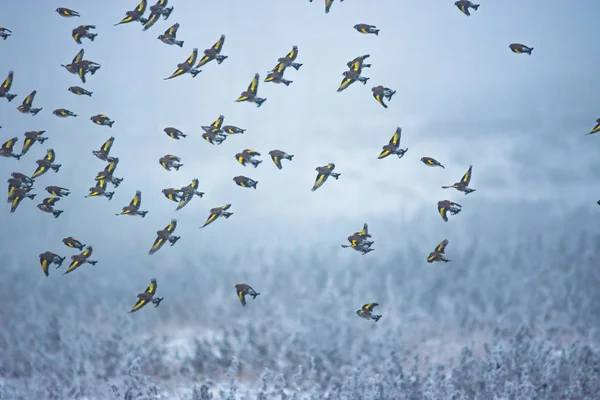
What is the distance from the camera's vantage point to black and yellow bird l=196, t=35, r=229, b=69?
11.6 m

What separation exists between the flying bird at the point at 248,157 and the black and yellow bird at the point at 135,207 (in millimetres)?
2378

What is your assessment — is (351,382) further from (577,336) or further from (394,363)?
(577,336)

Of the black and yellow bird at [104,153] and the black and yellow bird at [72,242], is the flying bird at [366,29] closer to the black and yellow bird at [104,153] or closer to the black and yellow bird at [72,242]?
the black and yellow bird at [104,153]

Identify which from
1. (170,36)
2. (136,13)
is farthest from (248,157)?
(136,13)

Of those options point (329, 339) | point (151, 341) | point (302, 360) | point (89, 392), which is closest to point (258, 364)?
point (302, 360)

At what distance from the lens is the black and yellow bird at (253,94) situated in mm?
11734

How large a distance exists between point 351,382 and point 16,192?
1060 cm

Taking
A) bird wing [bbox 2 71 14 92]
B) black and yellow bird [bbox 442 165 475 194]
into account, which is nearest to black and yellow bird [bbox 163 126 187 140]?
bird wing [bbox 2 71 14 92]

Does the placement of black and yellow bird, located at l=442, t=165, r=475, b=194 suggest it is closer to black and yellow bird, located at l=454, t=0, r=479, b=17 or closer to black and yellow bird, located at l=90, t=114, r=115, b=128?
black and yellow bird, located at l=454, t=0, r=479, b=17

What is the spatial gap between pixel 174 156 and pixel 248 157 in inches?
68.4

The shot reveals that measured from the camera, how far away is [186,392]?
18.1 meters

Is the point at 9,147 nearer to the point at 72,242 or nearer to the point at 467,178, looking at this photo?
the point at 72,242

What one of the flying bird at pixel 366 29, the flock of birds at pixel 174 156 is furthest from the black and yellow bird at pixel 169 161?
the flying bird at pixel 366 29

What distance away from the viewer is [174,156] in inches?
485
